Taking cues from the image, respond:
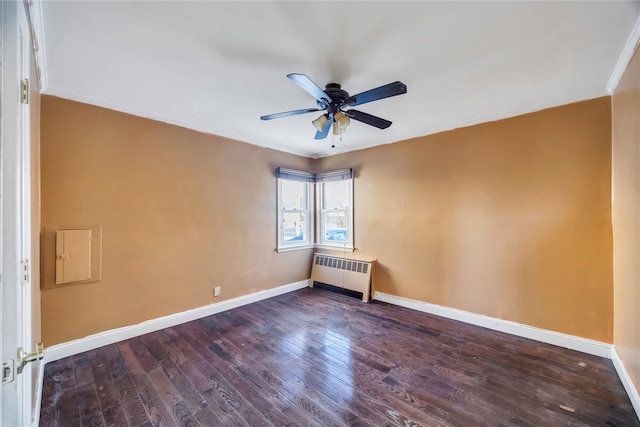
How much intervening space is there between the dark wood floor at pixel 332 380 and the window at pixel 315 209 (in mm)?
1787

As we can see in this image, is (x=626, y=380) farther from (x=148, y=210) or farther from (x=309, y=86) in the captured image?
(x=148, y=210)

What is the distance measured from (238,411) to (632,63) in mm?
3711

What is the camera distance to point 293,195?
4785mm

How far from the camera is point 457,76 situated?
2.22 meters

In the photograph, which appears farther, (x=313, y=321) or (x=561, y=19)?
(x=313, y=321)

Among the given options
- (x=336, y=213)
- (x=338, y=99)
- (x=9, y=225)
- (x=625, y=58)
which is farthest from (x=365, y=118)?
(x=336, y=213)

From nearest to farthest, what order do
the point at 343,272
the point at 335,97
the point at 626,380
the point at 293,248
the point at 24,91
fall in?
1. the point at 24,91
2. the point at 626,380
3. the point at 335,97
4. the point at 343,272
5. the point at 293,248

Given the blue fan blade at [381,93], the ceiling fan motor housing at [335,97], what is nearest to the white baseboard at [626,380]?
the blue fan blade at [381,93]

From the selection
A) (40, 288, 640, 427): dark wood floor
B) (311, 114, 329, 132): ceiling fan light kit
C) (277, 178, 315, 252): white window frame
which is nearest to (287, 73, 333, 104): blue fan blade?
(311, 114, 329, 132): ceiling fan light kit

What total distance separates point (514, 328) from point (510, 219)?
121 centimetres

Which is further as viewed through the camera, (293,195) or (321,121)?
(293,195)

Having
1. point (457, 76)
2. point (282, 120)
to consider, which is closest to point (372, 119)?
point (457, 76)

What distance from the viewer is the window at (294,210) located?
4.49 meters

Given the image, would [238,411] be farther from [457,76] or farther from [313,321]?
[457,76]
